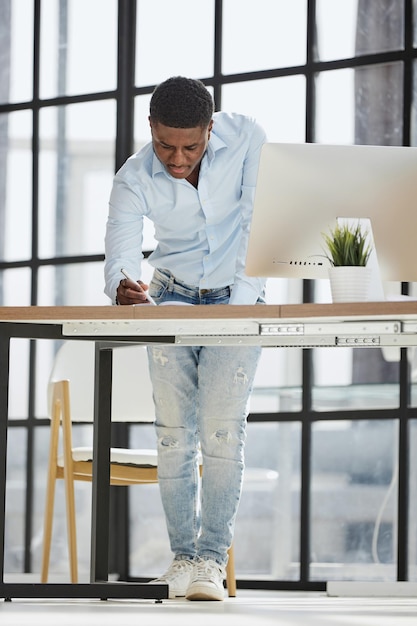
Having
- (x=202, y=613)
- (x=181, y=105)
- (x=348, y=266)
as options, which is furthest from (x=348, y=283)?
(x=202, y=613)

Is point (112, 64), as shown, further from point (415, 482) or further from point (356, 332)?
point (356, 332)

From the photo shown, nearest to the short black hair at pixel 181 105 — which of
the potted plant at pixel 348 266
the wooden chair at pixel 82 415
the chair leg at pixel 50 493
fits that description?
the potted plant at pixel 348 266

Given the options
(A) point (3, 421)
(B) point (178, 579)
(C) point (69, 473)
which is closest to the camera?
(A) point (3, 421)

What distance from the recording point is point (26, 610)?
219 centimetres

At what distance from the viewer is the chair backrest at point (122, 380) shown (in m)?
→ 3.78

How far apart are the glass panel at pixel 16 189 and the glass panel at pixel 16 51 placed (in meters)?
0.09

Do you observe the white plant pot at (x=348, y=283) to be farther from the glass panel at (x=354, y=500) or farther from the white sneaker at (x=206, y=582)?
the glass panel at (x=354, y=500)

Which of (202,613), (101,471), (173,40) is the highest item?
(173,40)

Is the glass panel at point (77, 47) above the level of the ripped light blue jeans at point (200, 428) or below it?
above

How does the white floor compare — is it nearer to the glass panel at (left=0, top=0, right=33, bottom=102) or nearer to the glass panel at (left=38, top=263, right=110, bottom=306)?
the glass panel at (left=38, top=263, right=110, bottom=306)

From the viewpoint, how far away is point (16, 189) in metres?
4.43

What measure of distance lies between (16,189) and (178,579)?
7.17 ft

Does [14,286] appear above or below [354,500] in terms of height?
above

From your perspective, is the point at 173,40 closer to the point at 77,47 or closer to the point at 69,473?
the point at 77,47
